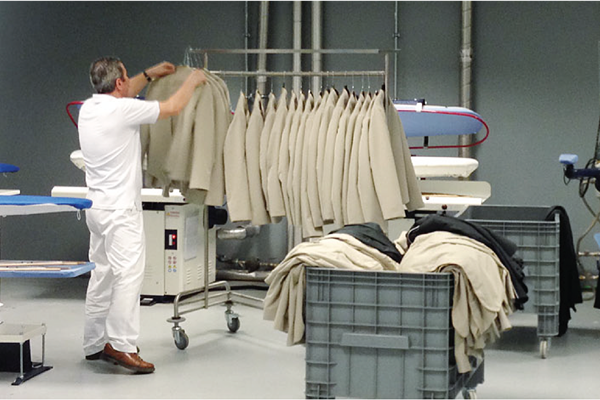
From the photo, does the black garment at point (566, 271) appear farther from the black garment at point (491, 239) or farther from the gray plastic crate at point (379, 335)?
the gray plastic crate at point (379, 335)

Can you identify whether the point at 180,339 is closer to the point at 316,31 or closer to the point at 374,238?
the point at 374,238

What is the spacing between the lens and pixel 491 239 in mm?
3365

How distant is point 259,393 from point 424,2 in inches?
182

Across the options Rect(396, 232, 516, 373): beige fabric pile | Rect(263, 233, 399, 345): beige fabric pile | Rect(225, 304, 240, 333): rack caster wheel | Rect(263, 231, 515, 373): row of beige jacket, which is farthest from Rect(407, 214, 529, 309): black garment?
Rect(225, 304, 240, 333): rack caster wheel

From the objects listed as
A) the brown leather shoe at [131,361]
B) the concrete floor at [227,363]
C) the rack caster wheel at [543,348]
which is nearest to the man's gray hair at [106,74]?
the brown leather shoe at [131,361]

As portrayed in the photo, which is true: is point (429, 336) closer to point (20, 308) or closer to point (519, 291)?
point (519, 291)

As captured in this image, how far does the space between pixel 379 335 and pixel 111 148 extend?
2.21 meters

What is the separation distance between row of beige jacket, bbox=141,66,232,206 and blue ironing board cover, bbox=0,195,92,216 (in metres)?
0.62

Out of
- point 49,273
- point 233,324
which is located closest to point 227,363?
point 233,324

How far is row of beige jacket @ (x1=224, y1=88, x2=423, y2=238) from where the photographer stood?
14.5ft

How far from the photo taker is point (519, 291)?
3.36 meters

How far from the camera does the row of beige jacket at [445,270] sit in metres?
2.96

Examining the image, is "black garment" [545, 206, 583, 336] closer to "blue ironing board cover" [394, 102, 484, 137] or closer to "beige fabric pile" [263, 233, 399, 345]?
"blue ironing board cover" [394, 102, 484, 137]

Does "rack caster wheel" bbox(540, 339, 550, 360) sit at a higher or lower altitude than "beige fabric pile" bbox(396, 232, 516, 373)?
lower
